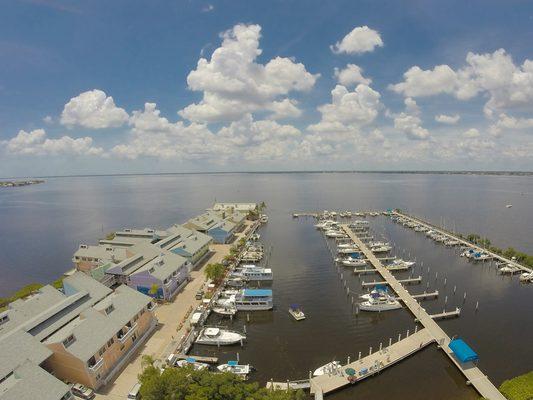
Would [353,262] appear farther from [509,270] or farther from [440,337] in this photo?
[509,270]

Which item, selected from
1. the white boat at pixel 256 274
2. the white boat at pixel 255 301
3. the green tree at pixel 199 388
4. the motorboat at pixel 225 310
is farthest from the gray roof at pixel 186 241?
the green tree at pixel 199 388

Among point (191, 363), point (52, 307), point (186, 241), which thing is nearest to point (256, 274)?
point (186, 241)

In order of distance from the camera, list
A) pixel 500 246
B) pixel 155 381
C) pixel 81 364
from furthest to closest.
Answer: pixel 500 246 → pixel 81 364 → pixel 155 381

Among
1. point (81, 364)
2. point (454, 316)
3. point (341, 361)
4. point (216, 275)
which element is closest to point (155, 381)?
point (81, 364)

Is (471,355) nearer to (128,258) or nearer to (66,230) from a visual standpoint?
(128,258)

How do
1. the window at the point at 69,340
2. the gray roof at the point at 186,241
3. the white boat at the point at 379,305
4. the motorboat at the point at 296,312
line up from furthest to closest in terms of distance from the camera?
the gray roof at the point at 186,241, the white boat at the point at 379,305, the motorboat at the point at 296,312, the window at the point at 69,340

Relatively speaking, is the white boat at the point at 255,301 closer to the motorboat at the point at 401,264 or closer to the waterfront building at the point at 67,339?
the waterfront building at the point at 67,339

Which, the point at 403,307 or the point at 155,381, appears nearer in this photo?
the point at 155,381
